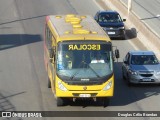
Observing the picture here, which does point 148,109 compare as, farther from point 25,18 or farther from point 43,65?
point 25,18

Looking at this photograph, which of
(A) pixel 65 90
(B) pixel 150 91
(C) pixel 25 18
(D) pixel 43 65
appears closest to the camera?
(A) pixel 65 90

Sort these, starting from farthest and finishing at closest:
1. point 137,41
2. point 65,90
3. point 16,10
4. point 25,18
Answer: point 16,10 < point 25,18 < point 137,41 < point 65,90

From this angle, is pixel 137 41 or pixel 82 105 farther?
pixel 137 41

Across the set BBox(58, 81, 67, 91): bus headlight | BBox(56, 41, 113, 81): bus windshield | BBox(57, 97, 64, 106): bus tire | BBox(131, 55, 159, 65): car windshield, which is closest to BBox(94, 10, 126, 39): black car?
BBox(131, 55, 159, 65): car windshield

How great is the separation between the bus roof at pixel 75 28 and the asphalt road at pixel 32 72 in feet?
9.07

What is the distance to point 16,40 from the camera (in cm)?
3847

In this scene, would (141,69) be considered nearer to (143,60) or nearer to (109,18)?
(143,60)

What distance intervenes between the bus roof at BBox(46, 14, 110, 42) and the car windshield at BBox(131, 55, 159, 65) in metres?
3.27

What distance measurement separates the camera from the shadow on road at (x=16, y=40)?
1451 inches

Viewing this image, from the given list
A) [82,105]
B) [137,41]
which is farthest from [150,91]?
[137,41]

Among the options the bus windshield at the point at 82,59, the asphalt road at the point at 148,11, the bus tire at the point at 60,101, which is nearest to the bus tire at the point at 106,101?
the bus windshield at the point at 82,59

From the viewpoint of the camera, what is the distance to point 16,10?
1996 inches

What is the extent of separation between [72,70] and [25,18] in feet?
83.0

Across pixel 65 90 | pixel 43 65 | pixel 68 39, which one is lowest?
pixel 43 65
